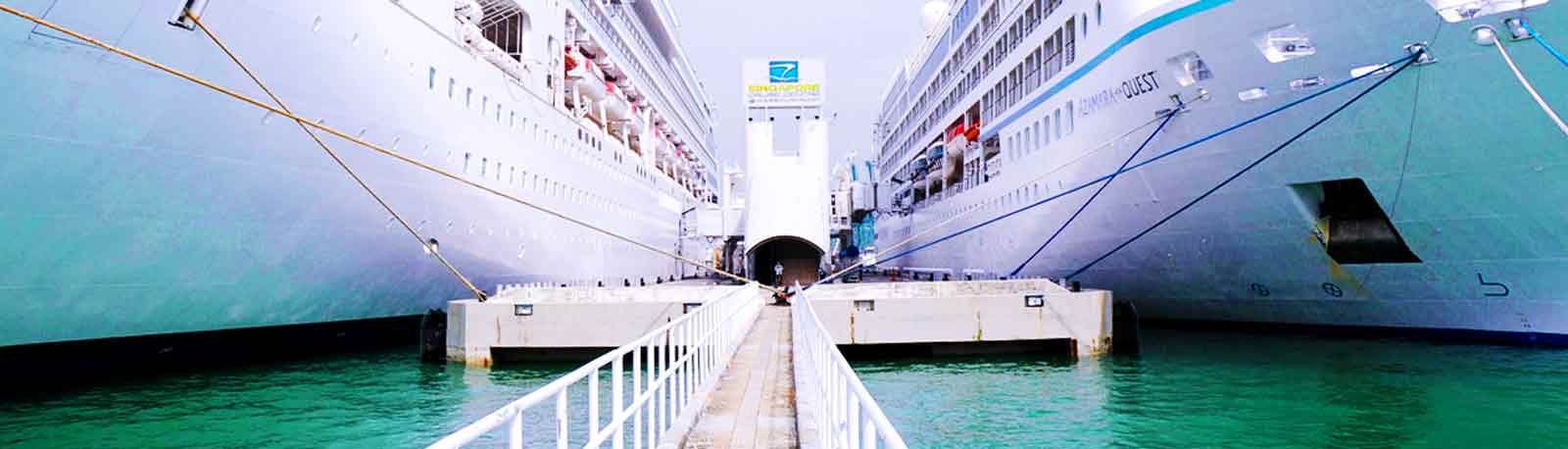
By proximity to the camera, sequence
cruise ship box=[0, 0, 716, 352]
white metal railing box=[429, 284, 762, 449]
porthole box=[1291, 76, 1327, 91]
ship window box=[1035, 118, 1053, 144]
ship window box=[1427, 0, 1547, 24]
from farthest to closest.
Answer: ship window box=[1035, 118, 1053, 144] → porthole box=[1291, 76, 1327, 91] → ship window box=[1427, 0, 1547, 24] → cruise ship box=[0, 0, 716, 352] → white metal railing box=[429, 284, 762, 449]

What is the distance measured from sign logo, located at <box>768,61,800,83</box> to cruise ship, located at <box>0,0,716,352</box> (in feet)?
61.1

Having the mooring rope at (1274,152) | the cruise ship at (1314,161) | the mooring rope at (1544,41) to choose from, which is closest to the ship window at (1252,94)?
the cruise ship at (1314,161)

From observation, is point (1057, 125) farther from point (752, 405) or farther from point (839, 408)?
point (839, 408)

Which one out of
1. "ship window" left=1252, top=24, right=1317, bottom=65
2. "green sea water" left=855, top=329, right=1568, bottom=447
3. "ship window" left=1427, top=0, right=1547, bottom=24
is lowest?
"green sea water" left=855, top=329, right=1568, bottom=447

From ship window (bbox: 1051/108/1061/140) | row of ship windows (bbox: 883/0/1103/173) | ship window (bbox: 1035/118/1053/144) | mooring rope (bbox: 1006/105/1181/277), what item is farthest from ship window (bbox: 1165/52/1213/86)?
ship window (bbox: 1035/118/1053/144)

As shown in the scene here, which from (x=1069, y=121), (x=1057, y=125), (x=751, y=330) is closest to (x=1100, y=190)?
(x=1069, y=121)

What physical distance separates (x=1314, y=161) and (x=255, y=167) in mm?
14580

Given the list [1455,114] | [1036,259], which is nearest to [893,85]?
[1036,259]

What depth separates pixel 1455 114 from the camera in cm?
1306

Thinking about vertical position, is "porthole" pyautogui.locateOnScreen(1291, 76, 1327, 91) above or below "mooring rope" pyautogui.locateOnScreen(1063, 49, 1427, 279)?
above

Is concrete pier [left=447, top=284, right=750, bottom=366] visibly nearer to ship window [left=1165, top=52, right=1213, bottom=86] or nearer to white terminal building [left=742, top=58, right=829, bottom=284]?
ship window [left=1165, top=52, right=1213, bottom=86]

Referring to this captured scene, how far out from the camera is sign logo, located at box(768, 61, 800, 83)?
40.5 metres

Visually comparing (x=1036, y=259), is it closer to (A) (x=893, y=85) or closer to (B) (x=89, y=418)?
(B) (x=89, y=418)

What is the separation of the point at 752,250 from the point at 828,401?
104 ft
